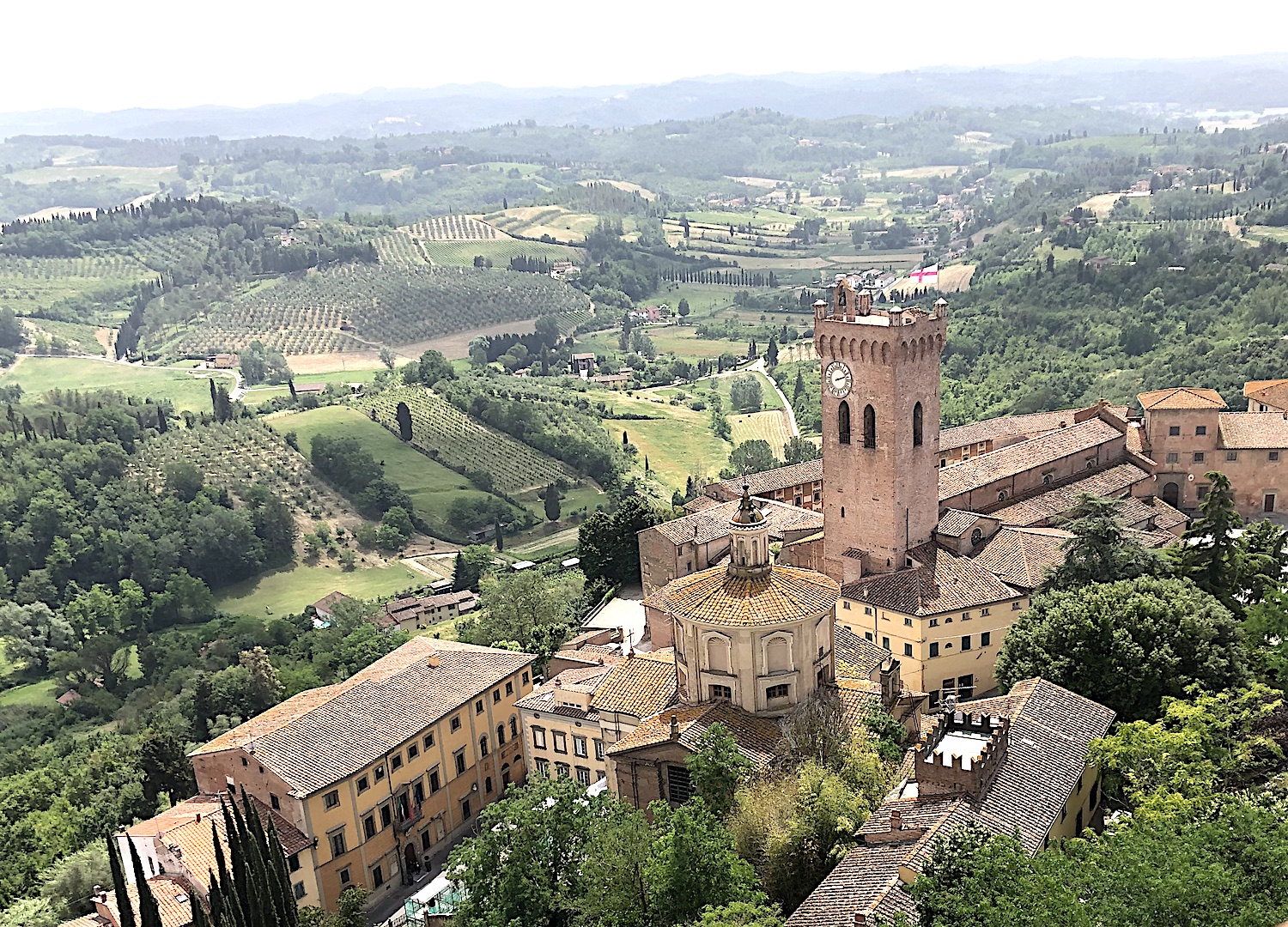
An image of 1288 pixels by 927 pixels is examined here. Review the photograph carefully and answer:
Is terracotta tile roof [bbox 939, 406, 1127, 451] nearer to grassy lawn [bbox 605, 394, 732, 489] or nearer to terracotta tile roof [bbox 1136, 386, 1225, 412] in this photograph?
terracotta tile roof [bbox 1136, 386, 1225, 412]

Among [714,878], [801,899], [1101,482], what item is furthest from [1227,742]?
[1101,482]

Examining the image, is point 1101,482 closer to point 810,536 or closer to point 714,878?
point 810,536

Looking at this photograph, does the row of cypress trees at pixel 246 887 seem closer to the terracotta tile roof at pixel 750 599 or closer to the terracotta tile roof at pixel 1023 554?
the terracotta tile roof at pixel 750 599

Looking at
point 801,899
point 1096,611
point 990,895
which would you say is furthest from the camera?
point 1096,611

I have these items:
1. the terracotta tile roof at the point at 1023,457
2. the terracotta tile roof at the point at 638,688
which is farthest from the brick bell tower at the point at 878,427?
the terracotta tile roof at the point at 638,688

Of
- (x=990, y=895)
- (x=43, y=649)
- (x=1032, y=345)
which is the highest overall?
(x=990, y=895)

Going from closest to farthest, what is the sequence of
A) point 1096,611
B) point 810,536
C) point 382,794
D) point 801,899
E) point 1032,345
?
point 801,899 < point 1096,611 < point 382,794 < point 810,536 < point 1032,345

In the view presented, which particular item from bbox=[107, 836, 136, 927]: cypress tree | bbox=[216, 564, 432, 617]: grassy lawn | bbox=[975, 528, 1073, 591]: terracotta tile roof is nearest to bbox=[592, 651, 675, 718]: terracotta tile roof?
bbox=[975, 528, 1073, 591]: terracotta tile roof
